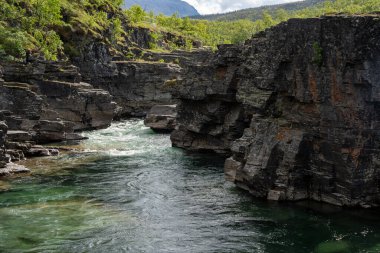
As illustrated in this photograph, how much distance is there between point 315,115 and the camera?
113 ft

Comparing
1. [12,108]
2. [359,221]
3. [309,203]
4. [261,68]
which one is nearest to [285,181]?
[309,203]

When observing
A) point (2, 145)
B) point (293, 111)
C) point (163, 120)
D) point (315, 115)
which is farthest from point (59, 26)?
point (315, 115)

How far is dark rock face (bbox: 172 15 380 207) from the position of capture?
3133cm

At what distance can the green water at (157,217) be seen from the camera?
26625 millimetres

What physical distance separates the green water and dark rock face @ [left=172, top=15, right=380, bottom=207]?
1.56 m

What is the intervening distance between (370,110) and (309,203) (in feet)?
27.0

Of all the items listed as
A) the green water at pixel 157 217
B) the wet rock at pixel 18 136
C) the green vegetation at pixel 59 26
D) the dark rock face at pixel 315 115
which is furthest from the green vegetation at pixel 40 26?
the dark rock face at pixel 315 115

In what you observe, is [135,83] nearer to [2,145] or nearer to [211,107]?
[211,107]

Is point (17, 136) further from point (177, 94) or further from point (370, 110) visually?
point (370, 110)

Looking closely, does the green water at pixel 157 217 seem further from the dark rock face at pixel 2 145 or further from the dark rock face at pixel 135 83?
the dark rock face at pixel 135 83

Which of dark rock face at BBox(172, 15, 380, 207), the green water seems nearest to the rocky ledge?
the green water

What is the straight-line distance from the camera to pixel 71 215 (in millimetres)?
31688

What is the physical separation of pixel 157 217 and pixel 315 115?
45.9ft

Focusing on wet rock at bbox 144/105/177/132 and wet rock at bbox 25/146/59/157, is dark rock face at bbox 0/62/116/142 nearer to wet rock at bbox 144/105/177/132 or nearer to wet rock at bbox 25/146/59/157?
wet rock at bbox 25/146/59/157
